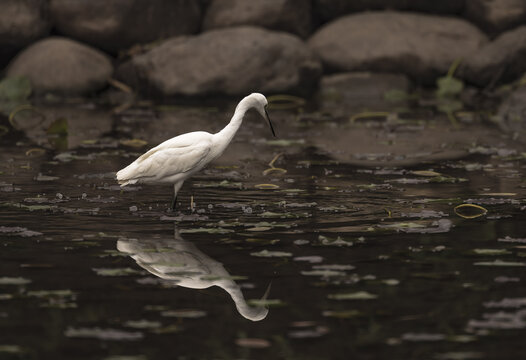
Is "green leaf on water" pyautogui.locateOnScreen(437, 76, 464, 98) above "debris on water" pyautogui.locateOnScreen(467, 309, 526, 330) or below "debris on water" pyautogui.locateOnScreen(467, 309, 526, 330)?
above

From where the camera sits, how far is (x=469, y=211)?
8.64 metres

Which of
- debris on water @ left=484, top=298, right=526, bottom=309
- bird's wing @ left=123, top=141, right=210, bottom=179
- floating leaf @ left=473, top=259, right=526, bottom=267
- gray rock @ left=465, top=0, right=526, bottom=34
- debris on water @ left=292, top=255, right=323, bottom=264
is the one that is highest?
gray rock @ left=465, top=0, right=526, bottom=34

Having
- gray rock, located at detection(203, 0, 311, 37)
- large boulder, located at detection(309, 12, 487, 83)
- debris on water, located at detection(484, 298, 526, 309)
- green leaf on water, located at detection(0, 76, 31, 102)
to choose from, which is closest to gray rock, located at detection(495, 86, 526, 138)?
large boulder, located at detection(309, 12, 487, 83)

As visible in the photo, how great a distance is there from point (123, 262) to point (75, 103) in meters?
13.5

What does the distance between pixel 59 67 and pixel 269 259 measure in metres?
14.6

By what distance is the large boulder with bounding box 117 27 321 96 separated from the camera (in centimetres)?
1991

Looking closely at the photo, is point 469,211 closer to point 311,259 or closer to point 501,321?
point 311,259

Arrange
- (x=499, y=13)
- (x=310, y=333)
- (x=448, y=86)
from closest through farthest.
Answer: (x=310, y=333) < (x=448, y=86) < (x=499, y=13)

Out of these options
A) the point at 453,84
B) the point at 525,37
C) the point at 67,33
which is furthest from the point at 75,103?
the point at 525,37

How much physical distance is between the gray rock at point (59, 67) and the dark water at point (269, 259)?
8.22 meters

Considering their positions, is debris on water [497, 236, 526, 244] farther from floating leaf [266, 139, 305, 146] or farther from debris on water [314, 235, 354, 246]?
floating leaf [266, 139, 305, 146]

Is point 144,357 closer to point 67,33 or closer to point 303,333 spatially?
Result: point 303,333

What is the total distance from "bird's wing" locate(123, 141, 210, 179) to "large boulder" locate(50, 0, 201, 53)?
12883 millimetres

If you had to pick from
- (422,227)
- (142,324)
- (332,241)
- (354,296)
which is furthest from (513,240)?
(142,324)
